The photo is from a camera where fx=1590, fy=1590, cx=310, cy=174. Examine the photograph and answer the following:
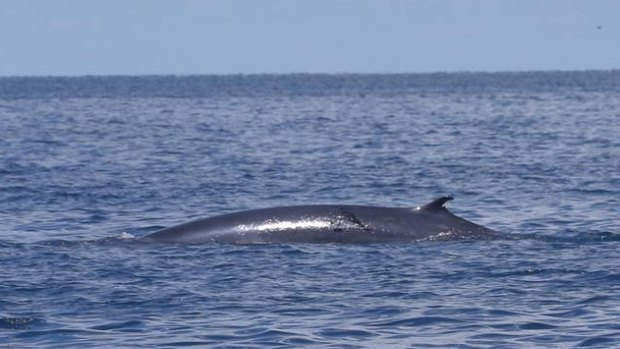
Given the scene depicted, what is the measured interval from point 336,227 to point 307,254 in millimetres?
942

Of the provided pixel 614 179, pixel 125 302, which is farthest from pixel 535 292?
pixel 614 179

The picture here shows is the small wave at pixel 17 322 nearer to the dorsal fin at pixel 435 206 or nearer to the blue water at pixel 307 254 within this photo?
the blue water at pixel 307 254

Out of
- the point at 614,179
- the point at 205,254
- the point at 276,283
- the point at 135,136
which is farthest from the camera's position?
the point at 135,136

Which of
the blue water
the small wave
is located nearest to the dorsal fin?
the blue water

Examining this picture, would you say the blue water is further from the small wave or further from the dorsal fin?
the dorsal fin

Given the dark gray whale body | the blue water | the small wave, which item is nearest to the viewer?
the blue water

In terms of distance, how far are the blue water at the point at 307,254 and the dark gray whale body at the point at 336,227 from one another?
1.07 feet

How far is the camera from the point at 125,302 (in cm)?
1544

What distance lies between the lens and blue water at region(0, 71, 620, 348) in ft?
46.3

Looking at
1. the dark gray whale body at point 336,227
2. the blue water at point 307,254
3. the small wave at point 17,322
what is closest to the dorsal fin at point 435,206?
the dark gray whale body at point 336,227

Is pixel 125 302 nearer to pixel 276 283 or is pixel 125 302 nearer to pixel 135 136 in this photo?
pixel 276 283

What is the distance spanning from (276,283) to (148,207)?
359 inches

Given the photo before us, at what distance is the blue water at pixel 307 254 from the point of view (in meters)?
14.1

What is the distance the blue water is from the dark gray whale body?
12.9 inches
